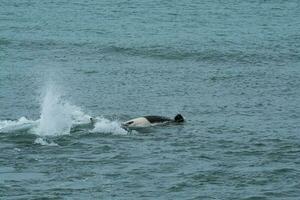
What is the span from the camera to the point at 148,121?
1214 inches

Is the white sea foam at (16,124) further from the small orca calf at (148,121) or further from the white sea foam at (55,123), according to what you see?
the small orca calf at (148,121)

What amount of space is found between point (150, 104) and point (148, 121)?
3.85 m

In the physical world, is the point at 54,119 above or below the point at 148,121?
above

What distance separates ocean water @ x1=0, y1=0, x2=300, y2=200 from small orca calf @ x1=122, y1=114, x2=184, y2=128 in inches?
12.2

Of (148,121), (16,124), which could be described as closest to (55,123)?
(16,124)

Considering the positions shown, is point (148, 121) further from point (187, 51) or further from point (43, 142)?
point (187, 51)

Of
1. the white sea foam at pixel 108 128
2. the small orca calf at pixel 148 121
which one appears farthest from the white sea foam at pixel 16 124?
the small orca calf at pixel 148 121

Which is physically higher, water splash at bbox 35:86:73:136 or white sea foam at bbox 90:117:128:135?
water splash at bbox 35:86:73:136

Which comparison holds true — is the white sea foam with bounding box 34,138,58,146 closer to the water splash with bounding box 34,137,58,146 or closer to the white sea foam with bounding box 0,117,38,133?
the water splash with bounding box 34,137,58,146

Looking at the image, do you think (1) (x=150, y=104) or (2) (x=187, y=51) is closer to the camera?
(1) (x=150, y=104)

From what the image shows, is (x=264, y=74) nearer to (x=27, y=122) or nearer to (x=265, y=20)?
(x=27, y=122)

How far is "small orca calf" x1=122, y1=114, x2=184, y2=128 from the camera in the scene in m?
30.4

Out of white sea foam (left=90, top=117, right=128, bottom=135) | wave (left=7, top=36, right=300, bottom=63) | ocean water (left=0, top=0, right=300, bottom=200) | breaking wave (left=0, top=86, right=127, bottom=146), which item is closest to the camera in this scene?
ocean water (left=0, top=0, right=300, bottom=200)

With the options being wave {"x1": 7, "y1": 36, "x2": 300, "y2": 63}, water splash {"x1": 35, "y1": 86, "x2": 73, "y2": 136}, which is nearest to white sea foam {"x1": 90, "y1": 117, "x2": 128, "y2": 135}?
water splash {"x1": 35, "y1": 86, "x2": 73, "y2": 136}
